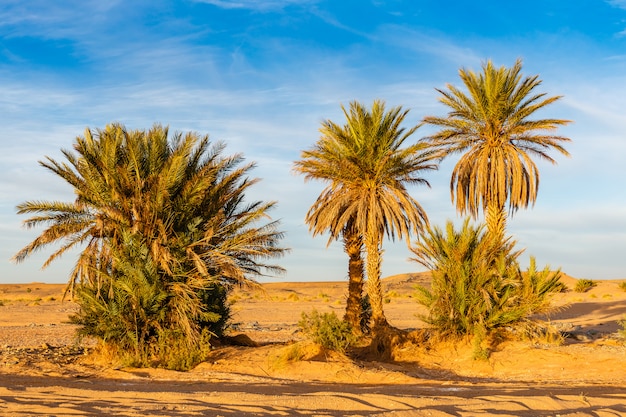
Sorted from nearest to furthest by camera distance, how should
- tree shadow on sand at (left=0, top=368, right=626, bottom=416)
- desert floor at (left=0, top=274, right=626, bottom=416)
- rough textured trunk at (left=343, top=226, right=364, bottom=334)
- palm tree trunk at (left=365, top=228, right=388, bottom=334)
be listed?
tree shadow on sand at (left=0, top=368, right=626, bottom=416) < desert floor at (left=0, top=274, right=626, bottom=416) < palm tree trunk at (left=365, top=228, right=388, bottom=334) < rough textured trunk at (left=343, top=226, right=364, bottom=334)

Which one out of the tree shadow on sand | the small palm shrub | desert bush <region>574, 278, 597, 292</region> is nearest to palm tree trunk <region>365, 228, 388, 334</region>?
the small palm shrub

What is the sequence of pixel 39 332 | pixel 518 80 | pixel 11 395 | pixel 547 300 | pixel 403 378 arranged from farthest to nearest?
1. pixel 39 332
2. pixel 518 80
3. pixel 547 300
4. pixel 403 378
5. pixel 11 395

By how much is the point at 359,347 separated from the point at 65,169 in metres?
11.0

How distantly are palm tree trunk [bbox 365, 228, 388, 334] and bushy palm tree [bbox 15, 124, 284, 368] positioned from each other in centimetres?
425

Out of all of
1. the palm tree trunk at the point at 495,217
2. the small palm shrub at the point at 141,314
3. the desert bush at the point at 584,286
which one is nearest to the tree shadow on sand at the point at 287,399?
the small palm shrub at the point at 141,314

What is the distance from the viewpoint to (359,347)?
23297 millimetres

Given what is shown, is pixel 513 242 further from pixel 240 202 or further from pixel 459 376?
pixel 240 202

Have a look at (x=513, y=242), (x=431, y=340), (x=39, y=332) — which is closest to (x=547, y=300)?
(x=513, y=242)

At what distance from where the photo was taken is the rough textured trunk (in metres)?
24.5

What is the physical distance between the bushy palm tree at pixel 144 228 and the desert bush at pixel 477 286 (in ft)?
20.2

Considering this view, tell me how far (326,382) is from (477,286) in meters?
6.91

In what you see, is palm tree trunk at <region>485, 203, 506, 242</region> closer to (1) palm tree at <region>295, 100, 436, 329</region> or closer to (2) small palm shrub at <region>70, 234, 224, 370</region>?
(1) palm tree at <region>295, 100, 436, 329</region>

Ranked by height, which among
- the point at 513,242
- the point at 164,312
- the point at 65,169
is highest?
the point at 65,169

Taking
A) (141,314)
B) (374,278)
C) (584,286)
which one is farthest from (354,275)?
(584,286)
